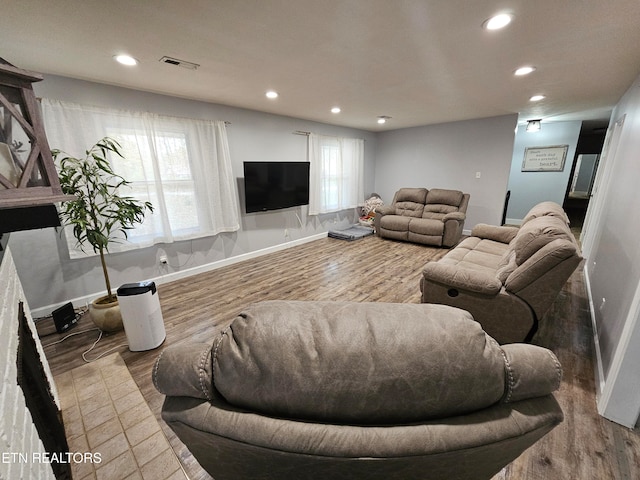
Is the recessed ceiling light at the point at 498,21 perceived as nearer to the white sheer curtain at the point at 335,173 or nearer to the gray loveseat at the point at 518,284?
the gray loveseat at the point at 518,284

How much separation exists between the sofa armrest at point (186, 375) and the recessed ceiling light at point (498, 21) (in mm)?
2250

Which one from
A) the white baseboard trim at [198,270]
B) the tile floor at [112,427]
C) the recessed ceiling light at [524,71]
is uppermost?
the recessed ceiling light at [524,71]

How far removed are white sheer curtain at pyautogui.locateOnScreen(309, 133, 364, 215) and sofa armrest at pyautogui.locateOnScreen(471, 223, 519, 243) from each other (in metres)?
2.77

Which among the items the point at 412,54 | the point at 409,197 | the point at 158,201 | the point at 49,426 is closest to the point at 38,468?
the point at 49,426

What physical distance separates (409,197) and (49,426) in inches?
222

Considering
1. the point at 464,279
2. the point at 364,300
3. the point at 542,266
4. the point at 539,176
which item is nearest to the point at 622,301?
the point at 542,266

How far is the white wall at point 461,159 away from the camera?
4797 mm

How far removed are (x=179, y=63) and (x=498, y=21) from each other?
92.0 inches

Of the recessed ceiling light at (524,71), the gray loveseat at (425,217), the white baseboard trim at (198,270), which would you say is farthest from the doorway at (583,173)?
the white baseboard trim at (198,270)

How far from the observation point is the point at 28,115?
95cm

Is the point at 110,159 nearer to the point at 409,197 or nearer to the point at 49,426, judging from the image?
the point at 49,426

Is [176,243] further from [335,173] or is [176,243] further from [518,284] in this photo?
[518,284]

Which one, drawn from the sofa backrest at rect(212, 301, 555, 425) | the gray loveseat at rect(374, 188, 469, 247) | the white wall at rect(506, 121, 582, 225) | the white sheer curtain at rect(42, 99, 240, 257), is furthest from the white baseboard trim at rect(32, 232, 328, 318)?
the white wall at rect(506, 121, 582, 225)

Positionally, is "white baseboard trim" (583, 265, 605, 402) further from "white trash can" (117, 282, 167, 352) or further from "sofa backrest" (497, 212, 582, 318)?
"white trash can" (117, 282, 167, 352)
